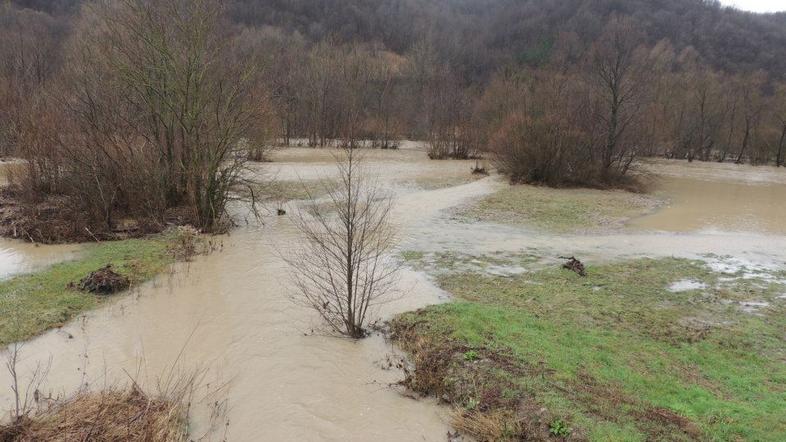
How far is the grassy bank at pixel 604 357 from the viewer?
562 cm

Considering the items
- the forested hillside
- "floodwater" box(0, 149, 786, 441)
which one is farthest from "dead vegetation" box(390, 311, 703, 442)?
the forested hillside

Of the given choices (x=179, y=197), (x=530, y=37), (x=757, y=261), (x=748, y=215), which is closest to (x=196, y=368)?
(x=179, y=197)

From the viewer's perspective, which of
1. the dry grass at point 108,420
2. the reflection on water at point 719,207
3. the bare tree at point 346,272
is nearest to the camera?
the dry grass at point 108,420

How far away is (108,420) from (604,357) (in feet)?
21.7

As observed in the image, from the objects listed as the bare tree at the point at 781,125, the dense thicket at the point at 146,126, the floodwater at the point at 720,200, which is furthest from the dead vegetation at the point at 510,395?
the bare tree at the point at 781,125

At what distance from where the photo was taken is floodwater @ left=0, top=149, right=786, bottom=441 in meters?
6.10

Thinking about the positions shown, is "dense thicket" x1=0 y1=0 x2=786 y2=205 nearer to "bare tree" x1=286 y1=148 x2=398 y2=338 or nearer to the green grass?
the green grass

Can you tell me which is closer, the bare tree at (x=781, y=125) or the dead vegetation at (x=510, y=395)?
the dead vegetation at (x=510, y=395)

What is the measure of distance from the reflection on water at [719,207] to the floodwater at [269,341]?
2.75m

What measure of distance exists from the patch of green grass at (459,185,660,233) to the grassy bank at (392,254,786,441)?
7.13 metres

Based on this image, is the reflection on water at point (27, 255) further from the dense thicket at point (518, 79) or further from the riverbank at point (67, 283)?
the dense thicket at point (518, 79)

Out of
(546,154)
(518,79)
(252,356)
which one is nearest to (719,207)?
(546,154)

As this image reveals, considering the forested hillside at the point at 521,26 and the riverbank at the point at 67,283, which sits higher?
the forested hillside at the point at 521,26

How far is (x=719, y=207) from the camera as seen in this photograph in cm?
2386
